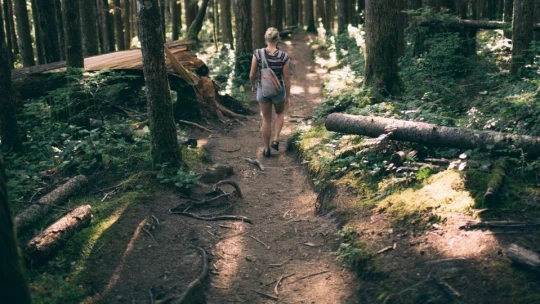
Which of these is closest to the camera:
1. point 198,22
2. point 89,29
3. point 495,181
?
point 495,181

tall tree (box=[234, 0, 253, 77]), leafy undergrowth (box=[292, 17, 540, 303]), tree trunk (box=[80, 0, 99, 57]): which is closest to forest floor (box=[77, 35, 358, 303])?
leafy undergrowth (box=[292, 17, 540, 303])

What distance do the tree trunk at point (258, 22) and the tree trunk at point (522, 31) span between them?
928 centimetres

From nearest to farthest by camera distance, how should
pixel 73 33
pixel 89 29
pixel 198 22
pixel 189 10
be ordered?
pixel 73 33
pixel 89 29
pixel 198 22
pixel 189 10

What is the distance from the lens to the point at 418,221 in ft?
21.0

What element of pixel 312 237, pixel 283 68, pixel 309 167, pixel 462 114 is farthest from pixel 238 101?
pixel 312 237

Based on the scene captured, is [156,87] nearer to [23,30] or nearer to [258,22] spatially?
[258,22]

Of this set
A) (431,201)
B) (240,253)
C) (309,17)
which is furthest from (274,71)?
(309,17)

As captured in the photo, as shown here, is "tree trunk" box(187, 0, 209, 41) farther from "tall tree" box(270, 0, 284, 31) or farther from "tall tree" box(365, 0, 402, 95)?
"tall tree" box(365, 0, 402, 95)

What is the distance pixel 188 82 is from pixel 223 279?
7437mm

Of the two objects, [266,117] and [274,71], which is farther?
[266,117]

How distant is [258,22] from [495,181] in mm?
14027

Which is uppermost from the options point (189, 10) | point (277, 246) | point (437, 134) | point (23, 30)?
point (189, 10)

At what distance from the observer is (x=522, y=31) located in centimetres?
1193

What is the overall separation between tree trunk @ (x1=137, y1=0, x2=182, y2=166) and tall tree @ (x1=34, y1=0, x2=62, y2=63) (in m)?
5.30
